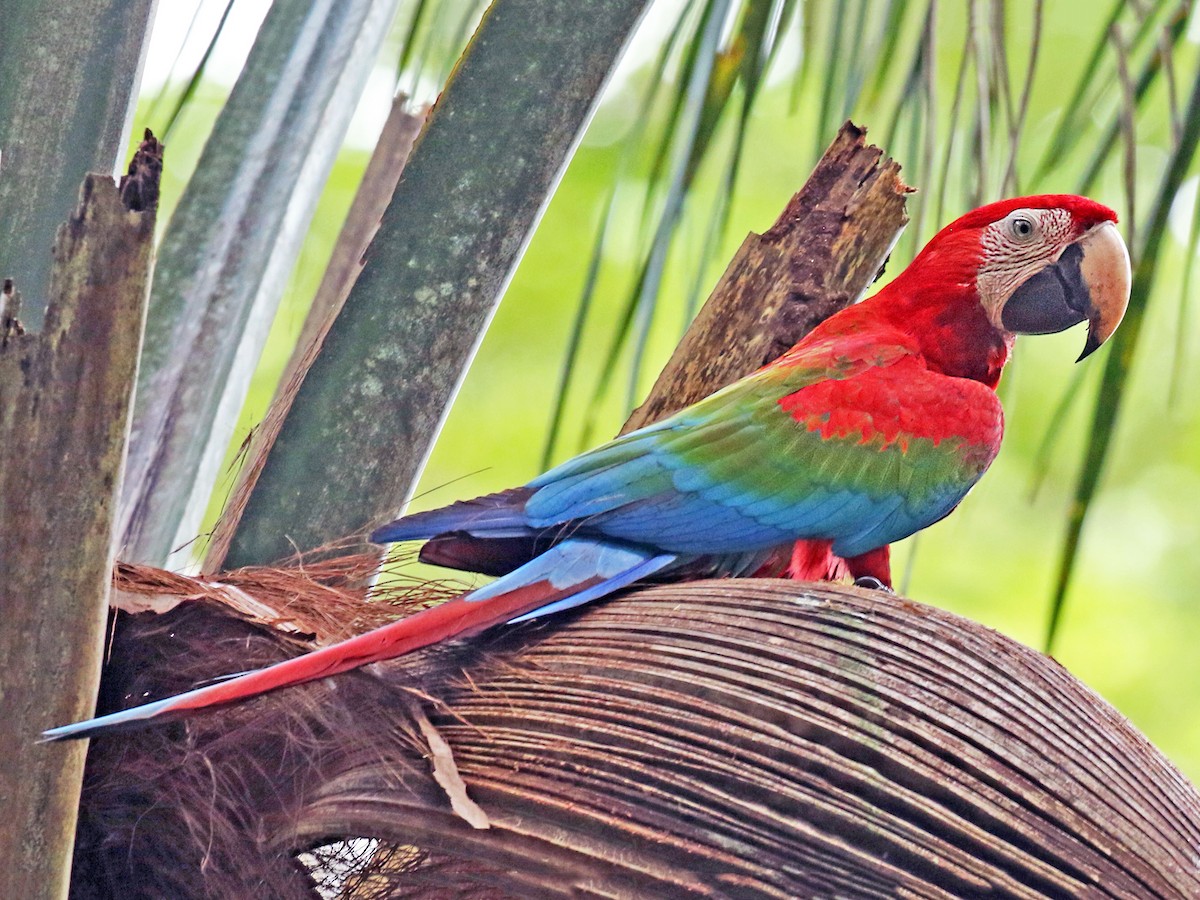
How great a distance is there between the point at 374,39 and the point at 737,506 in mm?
939

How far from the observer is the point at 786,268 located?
64.9 inches

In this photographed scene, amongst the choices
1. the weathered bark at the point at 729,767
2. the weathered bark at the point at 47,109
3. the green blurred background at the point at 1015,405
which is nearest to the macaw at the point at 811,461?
the weathered bark at the point at 729,767

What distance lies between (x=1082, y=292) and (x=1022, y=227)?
0.45 ft

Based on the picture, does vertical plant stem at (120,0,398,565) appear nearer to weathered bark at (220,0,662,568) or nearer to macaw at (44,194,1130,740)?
weathered bark at (220,0,662,568)

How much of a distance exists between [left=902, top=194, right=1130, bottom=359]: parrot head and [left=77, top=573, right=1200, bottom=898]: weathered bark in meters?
1.06

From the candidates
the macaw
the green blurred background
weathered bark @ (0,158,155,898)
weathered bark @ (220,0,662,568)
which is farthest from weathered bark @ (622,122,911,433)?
the green blurred background

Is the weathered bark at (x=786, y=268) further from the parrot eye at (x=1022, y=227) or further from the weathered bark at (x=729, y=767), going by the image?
the weathered bark at (x=729, y=767)

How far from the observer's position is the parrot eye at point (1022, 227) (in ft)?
5.91

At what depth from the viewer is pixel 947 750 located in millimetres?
767

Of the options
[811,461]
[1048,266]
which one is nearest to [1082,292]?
[1048,266]

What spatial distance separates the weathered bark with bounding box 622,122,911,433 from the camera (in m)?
1.65

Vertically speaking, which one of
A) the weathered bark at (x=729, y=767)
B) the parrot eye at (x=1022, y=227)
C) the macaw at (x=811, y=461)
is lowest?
the weathered bark at (x=729, y=767)

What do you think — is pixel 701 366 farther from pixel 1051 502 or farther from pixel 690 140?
pixel 1051 502

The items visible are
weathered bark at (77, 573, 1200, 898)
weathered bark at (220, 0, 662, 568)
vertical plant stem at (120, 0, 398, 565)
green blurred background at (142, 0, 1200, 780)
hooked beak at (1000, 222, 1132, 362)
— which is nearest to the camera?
weathered bark at (77, 573, 1200, 898)
